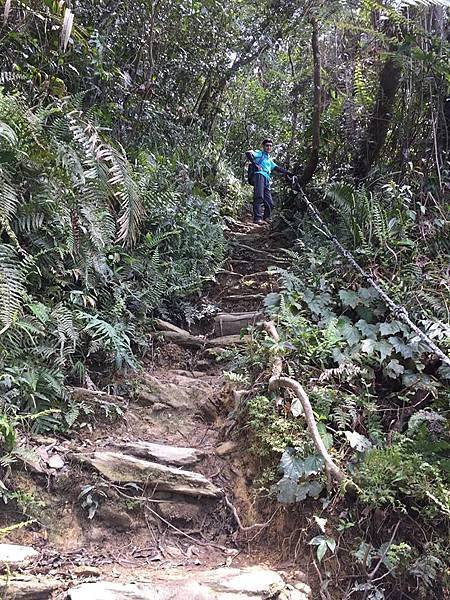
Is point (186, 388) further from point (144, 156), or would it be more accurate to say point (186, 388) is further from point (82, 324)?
point (144, 156)

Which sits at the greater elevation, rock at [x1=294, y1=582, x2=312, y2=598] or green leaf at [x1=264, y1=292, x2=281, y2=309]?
green leaf at [x1=264, y1=292, x2=281, y2=309]

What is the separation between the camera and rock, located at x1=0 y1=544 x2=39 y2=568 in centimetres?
224

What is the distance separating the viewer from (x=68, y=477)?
110 inches

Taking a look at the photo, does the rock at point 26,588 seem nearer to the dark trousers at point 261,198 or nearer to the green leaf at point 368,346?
the green leaf at point 368,346

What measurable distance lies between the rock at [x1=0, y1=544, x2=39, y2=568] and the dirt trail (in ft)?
0.07

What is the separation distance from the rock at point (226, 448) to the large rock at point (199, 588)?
36.0 inches

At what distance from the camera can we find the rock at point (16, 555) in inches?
88.1

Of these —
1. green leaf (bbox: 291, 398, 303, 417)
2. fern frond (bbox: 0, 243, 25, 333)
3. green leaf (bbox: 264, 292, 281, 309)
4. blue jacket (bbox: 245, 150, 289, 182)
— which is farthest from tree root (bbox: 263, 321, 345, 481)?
blue jacket (bbox: 245, 150, 289, 182)

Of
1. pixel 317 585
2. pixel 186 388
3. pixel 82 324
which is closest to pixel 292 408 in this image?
pixel 317 585

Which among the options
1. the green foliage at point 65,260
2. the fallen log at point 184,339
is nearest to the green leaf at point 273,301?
the fallen log at point 184,339

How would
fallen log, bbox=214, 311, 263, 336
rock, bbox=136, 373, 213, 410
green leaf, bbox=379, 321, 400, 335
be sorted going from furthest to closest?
fallen log, bbox=214, 311, 263, 336 < rock, bbox=136, 373, 213, 410 < green leaf, bbox=379, 321, 400, 335

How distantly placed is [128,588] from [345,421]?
1456 mm

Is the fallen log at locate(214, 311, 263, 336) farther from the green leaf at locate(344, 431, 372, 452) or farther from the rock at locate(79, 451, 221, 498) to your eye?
the green leaf at locate(344, 431, 372, 452)

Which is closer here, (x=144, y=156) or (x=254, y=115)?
(x=144, y=156)
